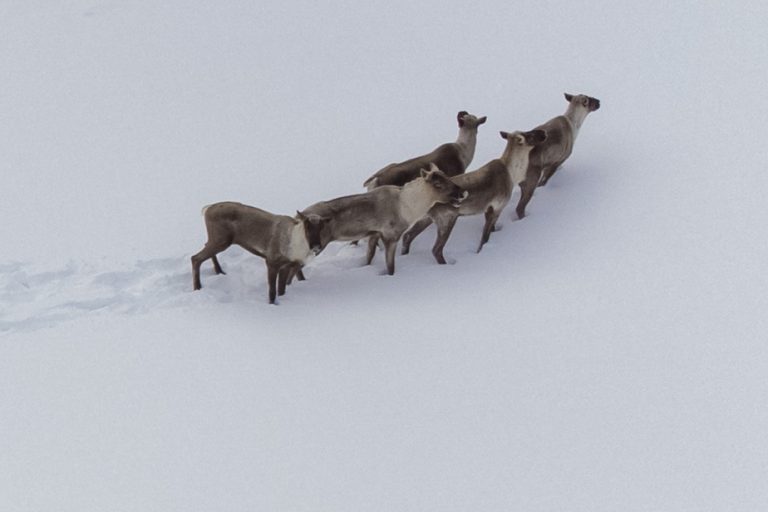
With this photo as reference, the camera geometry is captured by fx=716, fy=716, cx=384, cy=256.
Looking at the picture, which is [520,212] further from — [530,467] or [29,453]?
[29,453]

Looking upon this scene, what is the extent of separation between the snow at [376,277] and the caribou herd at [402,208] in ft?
0.98

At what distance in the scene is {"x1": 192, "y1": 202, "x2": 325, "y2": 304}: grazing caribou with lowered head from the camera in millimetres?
5484

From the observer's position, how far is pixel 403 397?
466 cm

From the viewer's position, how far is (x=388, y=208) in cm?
589

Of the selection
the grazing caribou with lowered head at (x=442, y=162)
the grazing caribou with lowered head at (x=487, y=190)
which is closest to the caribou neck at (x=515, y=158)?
the grazing caribou with lowered head at (x=487, y=190)

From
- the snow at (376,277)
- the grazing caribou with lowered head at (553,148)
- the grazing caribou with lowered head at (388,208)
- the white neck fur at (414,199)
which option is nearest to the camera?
the snow at (376,277)

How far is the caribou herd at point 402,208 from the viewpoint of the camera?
5.52 metres

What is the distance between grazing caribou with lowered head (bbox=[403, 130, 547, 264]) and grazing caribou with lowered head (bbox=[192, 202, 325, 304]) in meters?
1.18

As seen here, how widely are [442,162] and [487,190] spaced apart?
0.58 meters

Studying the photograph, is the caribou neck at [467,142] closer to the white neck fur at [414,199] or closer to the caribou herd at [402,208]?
the caribou herd at [402,208]

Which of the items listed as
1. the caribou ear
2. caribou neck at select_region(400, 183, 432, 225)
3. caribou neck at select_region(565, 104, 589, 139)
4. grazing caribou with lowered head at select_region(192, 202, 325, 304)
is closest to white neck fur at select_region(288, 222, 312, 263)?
grazing caribou with lowered head at select_region(192, 202, 325, 304)

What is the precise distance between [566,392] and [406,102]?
5.01m

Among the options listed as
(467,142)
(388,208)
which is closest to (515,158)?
(467,142)

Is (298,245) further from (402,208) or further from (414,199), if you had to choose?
(414,199)
